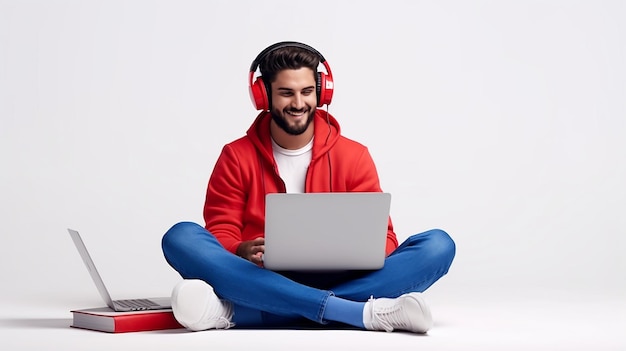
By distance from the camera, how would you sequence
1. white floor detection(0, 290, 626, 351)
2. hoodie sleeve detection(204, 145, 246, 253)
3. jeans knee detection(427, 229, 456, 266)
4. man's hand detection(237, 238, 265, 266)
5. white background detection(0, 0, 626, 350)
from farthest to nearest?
white background detection(0, 0, 626, 350) < hoodie sleeve detection(204, 145, 246, 253) < jeans knee detection(427, 229, 456, 266) < man's hand detection(237, 238, 265, 266) < white floor detection(0, 290, 626, 351)

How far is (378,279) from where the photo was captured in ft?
11.2

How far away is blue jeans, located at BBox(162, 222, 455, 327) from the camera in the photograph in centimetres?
328

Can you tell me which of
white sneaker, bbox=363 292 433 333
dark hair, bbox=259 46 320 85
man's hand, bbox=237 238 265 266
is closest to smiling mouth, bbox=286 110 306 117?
dark hair, bbox=259 46 320 85

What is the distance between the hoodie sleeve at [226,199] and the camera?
3.80 m

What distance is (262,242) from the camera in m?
3.40

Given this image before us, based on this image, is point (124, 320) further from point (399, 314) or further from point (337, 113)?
point (337, 113)

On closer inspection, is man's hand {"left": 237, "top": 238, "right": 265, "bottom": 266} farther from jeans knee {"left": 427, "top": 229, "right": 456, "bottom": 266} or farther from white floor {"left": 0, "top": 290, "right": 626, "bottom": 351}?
jeans knee {"left": 427, "top": 229, "right": 456, "bottom": 266}

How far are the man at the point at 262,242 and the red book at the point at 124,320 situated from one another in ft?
0.38

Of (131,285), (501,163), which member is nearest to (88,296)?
(131,285)

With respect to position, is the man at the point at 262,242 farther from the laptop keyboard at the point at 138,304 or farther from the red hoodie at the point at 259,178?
the laptop keyboard at the point at 138,304

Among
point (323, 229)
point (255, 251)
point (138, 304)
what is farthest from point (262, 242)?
point (138, 304)

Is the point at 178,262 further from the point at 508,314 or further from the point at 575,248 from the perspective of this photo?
the point at 575,248

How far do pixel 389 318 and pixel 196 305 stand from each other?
56 cm

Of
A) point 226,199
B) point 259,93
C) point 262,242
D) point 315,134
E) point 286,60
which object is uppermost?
point 286,60
